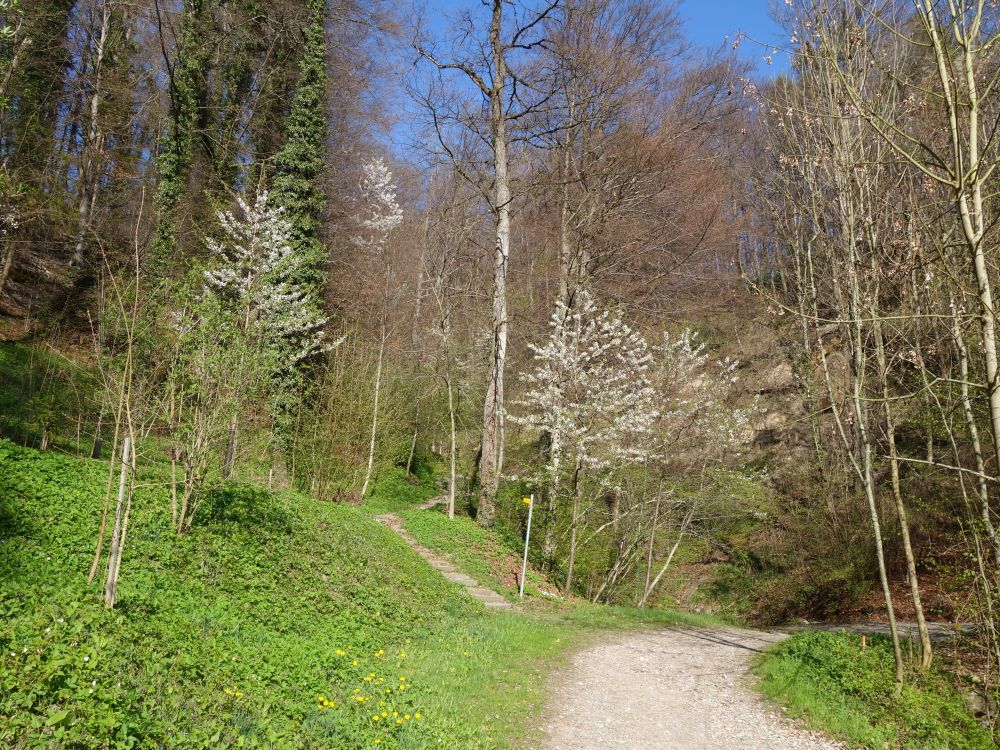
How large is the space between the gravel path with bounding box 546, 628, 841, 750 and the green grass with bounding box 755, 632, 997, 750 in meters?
0.25

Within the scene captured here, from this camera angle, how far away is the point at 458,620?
870 cm

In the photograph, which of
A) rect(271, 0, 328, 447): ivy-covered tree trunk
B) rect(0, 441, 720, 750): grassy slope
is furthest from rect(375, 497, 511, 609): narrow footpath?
rect(271, 0, 328, 447): ivy-covered tree trunk

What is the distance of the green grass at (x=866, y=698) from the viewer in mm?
5605

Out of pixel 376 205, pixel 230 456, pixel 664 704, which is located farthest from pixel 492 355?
pixel 376 205

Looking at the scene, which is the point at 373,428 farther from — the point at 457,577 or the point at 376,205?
the point at 376,205

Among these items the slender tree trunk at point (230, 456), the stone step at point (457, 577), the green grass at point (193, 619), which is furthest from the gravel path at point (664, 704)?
the slender tree trunk at point (230, 456)

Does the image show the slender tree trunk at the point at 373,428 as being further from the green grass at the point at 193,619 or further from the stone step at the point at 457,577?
the green grass at the point at 193,619

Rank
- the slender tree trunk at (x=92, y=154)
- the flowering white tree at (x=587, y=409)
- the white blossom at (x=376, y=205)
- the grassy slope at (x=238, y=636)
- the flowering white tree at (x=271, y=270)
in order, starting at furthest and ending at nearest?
1. the white blossom at (x=376, y=205)
2. the slender tree trunk at (x=92, y=154)
3. the flowering white tree at (x=587, y=409)
4. the flowering white tree at (x=271, y=270)
5. the grassy slope at (x=238, y=636)

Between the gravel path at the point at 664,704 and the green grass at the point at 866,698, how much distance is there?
9.8 inches

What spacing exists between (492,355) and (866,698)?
9.92 metres

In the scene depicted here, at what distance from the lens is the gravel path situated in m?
5.62

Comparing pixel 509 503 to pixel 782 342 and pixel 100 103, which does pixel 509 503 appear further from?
pixel 100 103

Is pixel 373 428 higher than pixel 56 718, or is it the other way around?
pixel 373 428

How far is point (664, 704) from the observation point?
6.56m
